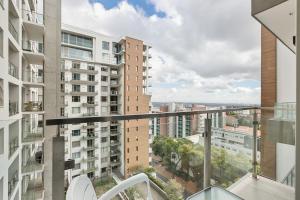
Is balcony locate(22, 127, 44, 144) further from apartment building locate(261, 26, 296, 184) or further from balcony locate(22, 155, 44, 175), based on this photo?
apartment building locate(261, 26, 296, 184)

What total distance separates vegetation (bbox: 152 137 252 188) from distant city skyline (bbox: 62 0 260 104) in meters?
2.48

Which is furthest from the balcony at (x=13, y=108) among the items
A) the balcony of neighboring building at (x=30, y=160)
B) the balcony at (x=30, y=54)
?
the balcony at (x=30, y=54)

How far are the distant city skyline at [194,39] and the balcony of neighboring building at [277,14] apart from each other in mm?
1245

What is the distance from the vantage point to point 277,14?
2029mm

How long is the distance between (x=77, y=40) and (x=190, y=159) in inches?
738

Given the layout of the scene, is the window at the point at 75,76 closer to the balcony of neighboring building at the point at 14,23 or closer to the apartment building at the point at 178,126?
the balcony of neighboring building at the point at 14,23

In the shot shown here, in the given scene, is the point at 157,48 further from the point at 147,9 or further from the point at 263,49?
the point at 263,49

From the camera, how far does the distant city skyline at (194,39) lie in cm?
760

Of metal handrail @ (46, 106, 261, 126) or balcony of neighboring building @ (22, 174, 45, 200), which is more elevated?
metal handrail @ (46, 106, 261, 126)

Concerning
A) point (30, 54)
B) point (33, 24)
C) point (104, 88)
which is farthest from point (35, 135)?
point (104, 88)

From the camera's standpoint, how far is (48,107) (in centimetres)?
908

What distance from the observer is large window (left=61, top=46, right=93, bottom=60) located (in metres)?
16.5

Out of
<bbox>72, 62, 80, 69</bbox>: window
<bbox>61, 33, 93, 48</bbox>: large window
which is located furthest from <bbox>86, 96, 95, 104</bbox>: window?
<bbox>61, 33, 93, 48</bbox>: large window

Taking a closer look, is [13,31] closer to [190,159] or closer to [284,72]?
[190,159]
